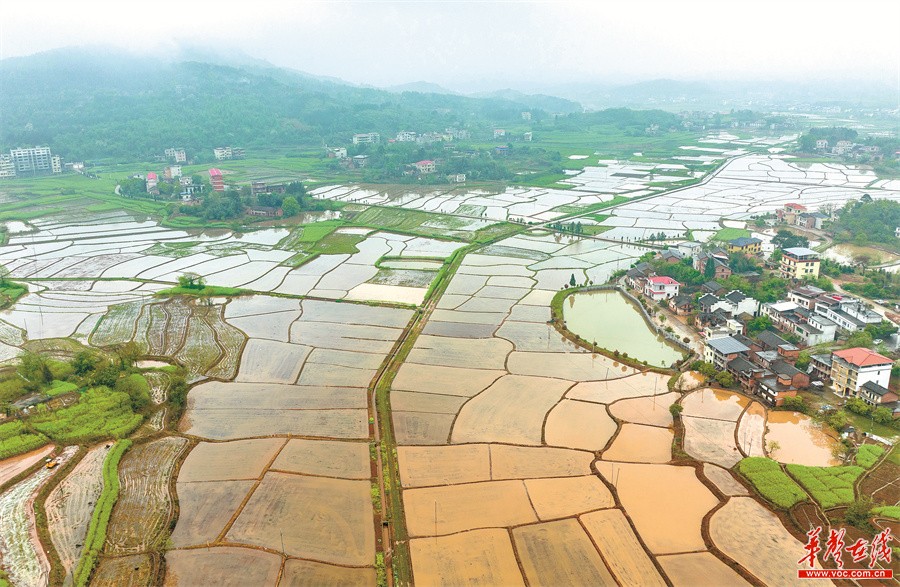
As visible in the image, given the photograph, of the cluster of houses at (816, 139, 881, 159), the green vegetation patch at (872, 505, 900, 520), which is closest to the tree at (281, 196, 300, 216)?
the green vegetation patch at (872, 505, 900, 520)

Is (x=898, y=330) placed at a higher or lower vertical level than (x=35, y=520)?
higher

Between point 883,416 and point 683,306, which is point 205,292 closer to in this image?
point 683,306

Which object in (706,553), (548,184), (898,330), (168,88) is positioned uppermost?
→ (168,88)

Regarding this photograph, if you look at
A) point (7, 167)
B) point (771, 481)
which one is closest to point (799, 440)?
point (771, 481)

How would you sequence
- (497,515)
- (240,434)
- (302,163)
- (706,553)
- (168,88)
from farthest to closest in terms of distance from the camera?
1. (168,88)
2. (302,163)
3. (240,434)
4. (497,515)
5. (706,553)

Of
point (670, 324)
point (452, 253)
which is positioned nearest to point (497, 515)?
point (670, 324)

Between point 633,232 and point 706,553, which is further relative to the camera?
point 633,232

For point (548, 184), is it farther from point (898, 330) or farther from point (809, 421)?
point (809, 421)

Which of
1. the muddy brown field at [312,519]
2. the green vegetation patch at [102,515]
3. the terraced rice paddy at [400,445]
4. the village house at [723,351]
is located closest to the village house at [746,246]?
the terraced rice paddy at [400,445]
